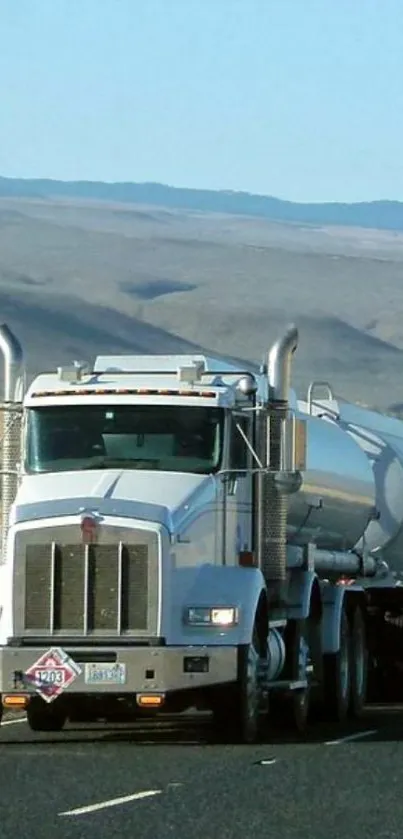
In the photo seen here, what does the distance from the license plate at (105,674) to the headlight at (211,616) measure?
71 centimetres

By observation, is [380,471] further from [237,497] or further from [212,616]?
[212,616]

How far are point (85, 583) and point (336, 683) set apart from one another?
16.9 feet

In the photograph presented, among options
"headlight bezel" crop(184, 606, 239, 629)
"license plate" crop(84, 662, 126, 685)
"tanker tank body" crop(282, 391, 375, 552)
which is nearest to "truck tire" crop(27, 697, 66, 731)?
"license plate" crop(84, 662, 126, 685)

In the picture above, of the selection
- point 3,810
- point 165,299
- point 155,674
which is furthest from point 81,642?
point 165,299

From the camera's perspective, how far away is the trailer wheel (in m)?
25.2

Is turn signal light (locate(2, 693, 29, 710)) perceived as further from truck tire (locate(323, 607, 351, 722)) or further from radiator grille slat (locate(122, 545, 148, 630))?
truck tire (locate(323, 607, 351, 722))

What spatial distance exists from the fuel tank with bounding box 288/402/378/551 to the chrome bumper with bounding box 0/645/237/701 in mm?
3919

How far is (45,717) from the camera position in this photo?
70.2 feet

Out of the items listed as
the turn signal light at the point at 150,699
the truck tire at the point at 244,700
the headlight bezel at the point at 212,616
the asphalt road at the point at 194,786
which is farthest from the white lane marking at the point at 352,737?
the turn signal light at the point at 150,699

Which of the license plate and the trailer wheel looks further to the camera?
the trailer wheel

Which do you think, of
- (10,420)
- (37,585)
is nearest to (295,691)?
(37,585)

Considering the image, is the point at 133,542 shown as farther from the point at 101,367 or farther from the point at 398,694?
the point at 398,694

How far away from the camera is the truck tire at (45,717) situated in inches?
837

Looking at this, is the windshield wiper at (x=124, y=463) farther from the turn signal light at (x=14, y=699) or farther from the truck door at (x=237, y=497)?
the turn signal light at (x=14, y=699)
